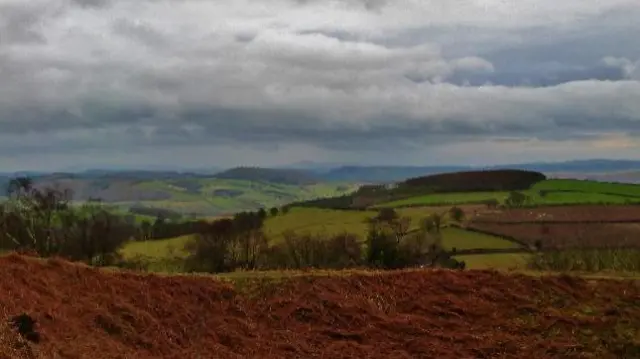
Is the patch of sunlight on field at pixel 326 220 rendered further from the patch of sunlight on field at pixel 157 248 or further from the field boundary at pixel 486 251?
the field boundary at pixel 486 251

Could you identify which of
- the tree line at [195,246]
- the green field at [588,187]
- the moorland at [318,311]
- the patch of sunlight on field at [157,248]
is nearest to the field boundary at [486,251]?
the tree line at [195,246]

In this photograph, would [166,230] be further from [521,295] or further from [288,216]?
[521,295]

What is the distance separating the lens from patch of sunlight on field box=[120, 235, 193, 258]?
2384 inches

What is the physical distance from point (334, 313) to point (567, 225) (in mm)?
52855

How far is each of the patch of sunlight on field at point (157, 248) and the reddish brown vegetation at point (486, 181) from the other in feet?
148

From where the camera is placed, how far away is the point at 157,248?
67.6m

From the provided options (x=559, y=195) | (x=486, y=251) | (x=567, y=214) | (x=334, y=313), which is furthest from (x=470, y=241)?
(x=334, y=313)

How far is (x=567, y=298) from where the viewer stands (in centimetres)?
2002

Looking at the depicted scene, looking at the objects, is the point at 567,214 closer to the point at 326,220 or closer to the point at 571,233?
the point at 571,233

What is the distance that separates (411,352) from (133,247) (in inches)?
2087

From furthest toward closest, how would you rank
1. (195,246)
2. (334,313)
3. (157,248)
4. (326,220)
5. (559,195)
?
(559,195) < (326,220) < (157,248) < (195,246) < (334,313)

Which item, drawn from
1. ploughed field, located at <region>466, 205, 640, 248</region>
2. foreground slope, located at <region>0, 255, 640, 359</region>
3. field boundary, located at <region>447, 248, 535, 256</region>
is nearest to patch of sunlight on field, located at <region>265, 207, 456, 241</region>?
ploughed field, located at <region>466, 205, 640, 248</region>

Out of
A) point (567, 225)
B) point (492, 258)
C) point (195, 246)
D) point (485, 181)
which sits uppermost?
point (485, 181)

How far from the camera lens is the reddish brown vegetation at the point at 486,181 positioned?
3821 inches
